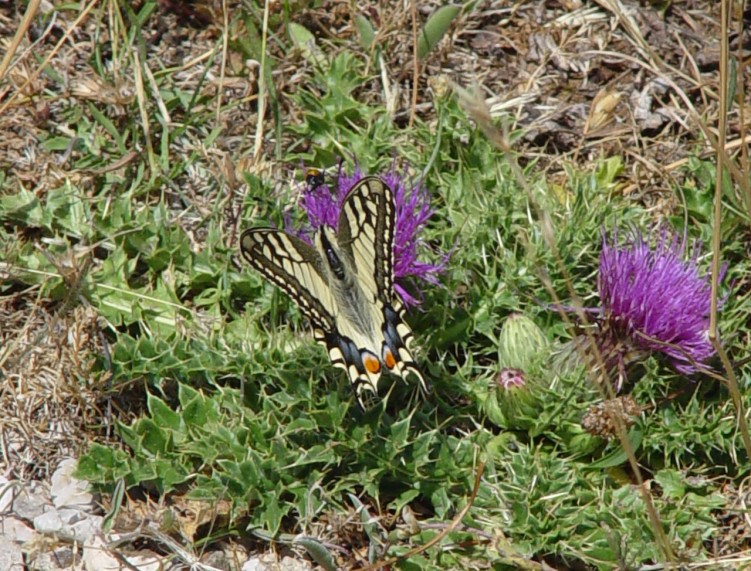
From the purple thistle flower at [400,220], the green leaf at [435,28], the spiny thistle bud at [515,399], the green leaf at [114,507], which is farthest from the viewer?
the green leaf at [435,28]

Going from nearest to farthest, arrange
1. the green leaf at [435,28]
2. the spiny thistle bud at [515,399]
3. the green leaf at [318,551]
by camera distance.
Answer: the green leaf at [318,551]
the spiny thistle bud at [515,399]
the green leaf at [435,28]

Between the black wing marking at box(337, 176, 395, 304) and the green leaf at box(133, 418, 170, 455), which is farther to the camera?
the green leaf at box(133, 418, 170, 455)

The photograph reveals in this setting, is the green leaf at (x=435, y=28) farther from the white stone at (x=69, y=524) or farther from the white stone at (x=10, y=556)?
the white stone at (x=10, y=556)

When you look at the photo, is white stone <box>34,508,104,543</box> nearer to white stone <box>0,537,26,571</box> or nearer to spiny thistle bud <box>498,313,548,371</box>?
white stone <box>0,537,26,571</box>

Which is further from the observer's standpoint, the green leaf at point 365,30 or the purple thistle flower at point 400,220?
the green leaf at point 365,30

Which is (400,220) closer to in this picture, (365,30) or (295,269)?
(295,269)

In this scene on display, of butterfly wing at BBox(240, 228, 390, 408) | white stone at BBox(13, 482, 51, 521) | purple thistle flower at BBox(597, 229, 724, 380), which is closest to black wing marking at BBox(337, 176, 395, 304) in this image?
butterfly wing at BBox(240, 228, 390, 408)

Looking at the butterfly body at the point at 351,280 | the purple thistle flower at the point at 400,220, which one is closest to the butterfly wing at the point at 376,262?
the butterfly body at the point at 351,280
